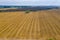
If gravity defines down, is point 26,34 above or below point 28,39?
above

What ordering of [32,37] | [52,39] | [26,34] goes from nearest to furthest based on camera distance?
[52,39] < [32,37] < [26,34]

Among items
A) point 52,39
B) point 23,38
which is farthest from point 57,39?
point 23,38

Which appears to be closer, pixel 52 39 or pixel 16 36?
pixel 52 39

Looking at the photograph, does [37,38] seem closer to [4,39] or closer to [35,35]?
[35,35]

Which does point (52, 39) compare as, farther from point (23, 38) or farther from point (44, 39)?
point (23, 38)

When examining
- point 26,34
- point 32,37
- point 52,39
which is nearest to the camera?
point 52,39

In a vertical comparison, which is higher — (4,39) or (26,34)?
(26,34)

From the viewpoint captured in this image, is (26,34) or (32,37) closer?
(32,37)

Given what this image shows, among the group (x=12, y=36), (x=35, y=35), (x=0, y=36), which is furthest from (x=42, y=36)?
(x=0, y=36)

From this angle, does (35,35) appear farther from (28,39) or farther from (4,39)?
(4,39)
